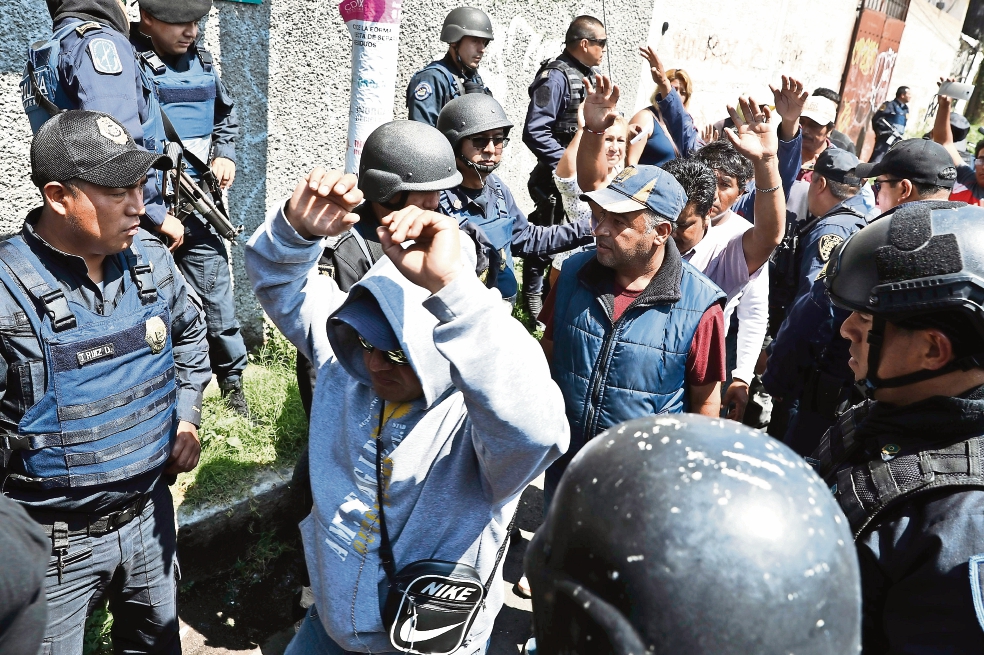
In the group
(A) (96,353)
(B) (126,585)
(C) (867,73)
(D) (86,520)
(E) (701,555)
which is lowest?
(B) (126,585)

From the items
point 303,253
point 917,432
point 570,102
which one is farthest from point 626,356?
point 570,102

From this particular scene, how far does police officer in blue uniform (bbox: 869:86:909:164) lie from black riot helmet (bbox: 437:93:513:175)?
976 centimetres

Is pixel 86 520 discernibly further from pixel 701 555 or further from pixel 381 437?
pixel 701 555

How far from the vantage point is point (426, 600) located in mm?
1716

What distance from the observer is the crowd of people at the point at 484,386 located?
87 centimetres

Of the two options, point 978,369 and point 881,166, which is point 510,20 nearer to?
point 881,166

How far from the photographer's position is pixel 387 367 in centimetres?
171

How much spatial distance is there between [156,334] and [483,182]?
1.93m

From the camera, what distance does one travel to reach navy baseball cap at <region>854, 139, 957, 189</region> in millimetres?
3795

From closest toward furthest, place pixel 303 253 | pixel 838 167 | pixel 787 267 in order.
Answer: pixel 303 253 < pixel 838 167 < pixel 787 267

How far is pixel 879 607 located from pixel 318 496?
130 centimetres

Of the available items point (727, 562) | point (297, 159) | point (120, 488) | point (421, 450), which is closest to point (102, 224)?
point (120, 488)

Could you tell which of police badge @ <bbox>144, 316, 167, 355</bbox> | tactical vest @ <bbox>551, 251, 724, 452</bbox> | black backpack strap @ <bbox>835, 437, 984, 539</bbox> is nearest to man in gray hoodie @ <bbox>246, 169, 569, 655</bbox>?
police badge @ <bbox>144, 316, 167, 355</bbox>

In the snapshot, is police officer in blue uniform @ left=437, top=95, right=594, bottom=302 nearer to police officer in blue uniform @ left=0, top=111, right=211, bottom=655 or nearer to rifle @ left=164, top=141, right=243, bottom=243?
rifle @ left=164, top=141, right=243, bottom=243
